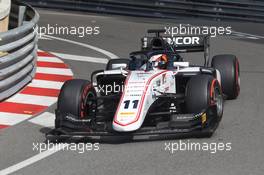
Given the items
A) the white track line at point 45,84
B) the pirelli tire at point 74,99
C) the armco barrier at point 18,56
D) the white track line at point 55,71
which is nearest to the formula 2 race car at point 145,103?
the pirelli tire at point 74,99

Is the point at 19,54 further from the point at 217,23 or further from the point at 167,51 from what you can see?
the point at 217,23

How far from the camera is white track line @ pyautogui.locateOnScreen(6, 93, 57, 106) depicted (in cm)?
1209

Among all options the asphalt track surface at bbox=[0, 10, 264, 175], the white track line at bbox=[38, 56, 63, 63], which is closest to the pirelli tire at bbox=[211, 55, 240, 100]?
the asphalt track surface at bbox=[0, 10, 264, 175]

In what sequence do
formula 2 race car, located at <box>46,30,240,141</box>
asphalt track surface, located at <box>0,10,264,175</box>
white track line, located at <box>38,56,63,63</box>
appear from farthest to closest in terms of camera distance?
white track line, located at <box>38,56,63,63</box>, formula 2 race car, located at <box>46,30,240,141</box>, asphalt track surface, located at <box>0,10,264,175</box>

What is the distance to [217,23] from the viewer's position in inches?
974

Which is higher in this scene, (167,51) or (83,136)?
(167,51)

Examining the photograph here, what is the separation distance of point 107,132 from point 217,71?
2.47 m

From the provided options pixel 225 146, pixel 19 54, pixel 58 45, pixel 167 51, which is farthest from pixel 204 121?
pixel 58 45

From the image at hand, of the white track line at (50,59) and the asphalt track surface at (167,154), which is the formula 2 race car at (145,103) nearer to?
the asphalt track surface at (167,154)

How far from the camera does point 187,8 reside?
25.8m

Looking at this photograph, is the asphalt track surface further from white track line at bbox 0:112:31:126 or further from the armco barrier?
the armco barrier

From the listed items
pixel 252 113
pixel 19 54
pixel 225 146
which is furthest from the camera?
pixel 19 54

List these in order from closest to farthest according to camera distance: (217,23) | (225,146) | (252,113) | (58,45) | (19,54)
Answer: (225,146) < (252,113) < (19,54) < (58,45) < (217,23)

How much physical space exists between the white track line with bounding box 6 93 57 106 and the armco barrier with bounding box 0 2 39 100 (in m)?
0.12
